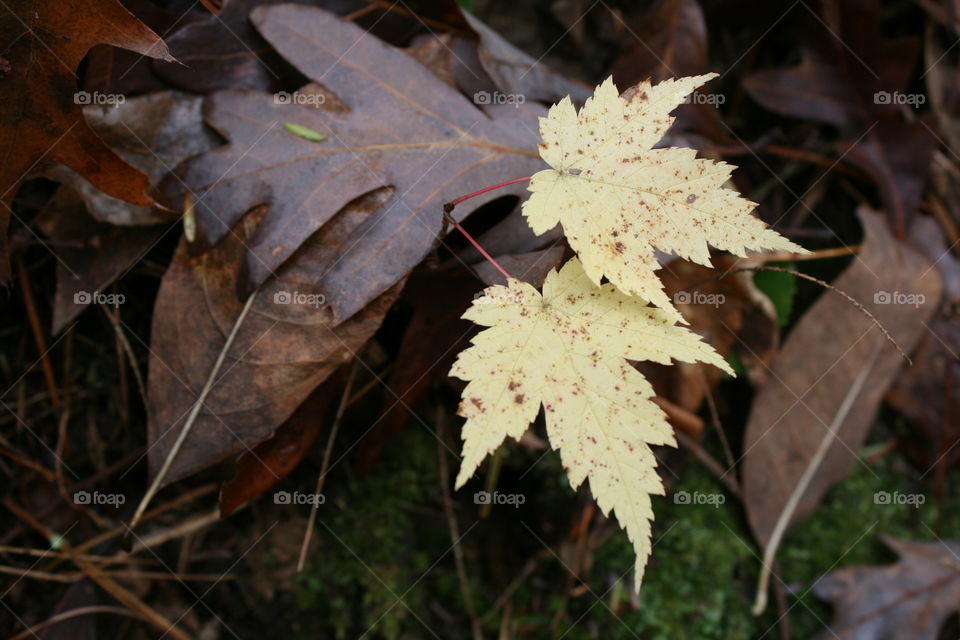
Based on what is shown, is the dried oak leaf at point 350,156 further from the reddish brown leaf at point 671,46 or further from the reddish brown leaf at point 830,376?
the reddish brown leaf at point 830,376

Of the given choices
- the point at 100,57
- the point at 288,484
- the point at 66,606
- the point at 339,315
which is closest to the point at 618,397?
the point at 339,315

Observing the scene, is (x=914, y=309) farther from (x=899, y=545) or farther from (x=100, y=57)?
(x=100, y=57)

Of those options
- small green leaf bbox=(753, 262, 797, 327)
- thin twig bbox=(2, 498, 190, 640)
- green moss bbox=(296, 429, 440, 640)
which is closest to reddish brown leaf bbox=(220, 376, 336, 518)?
green moss bbox=(296, 429, 440, 640)

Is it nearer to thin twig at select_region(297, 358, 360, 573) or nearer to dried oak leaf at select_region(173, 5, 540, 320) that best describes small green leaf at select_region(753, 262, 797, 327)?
dried oak leaf at select_region(173, 5, 540, 320)

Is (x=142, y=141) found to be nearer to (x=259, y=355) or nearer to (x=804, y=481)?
(x=259, y=355)

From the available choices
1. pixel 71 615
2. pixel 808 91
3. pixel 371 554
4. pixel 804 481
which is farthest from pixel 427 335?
pixel 808 91

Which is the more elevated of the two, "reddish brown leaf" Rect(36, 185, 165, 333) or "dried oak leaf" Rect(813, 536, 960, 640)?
"reddish brown leaf" Rect(36, 185, 165, 333)
